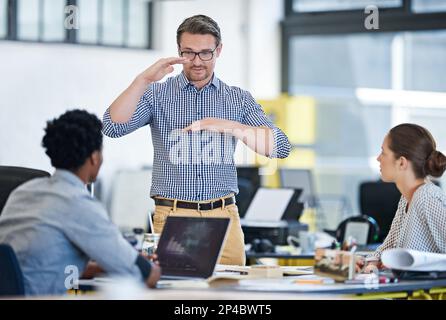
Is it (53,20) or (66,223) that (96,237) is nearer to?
(66,223)

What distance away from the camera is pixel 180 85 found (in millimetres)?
4039

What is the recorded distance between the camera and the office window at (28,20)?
9023 mm

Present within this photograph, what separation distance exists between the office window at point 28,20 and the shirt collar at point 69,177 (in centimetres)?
621

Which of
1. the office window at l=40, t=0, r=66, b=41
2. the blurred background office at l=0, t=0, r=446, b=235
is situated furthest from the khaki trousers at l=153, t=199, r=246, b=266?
the office window at l=40, t=0, r=66, b=41

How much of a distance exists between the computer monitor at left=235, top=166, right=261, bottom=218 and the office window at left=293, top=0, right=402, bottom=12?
3043 millimetres

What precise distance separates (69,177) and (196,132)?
1.18 m

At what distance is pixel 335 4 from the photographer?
10.5 metres

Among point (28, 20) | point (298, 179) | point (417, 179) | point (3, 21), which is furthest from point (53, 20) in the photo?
point (417, 179)

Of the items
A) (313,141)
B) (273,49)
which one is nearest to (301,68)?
(273,49)

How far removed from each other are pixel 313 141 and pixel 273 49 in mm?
1240

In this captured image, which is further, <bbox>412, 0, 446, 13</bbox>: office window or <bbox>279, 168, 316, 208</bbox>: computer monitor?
<bbox>412, 0, 446, 13</bbox>: office window

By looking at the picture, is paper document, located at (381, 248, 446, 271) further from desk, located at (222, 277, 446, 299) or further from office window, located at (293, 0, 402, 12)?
office window, located at (293, 0, 402, 12)

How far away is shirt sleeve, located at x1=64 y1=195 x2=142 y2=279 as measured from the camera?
9.52 feet

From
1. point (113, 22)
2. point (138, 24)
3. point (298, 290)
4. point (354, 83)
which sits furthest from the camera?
point (354, 83)
